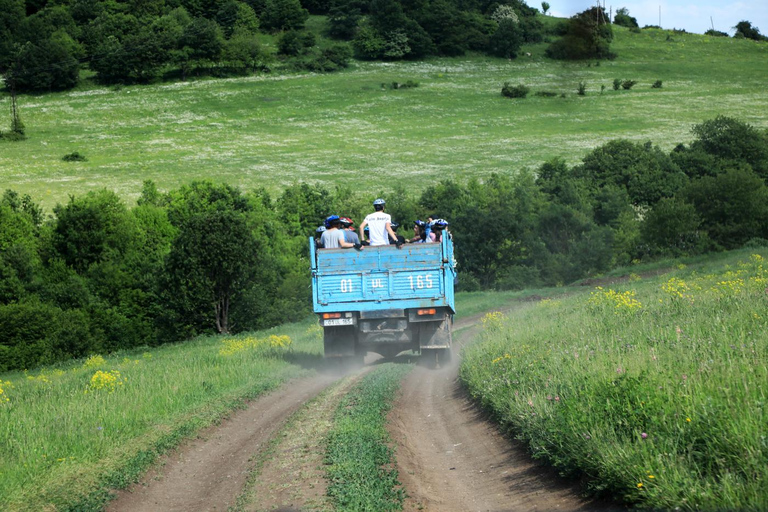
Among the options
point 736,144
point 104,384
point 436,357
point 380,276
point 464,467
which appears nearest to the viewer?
point 464,467

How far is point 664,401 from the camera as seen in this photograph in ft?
26.2

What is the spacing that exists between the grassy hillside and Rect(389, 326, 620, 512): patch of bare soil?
217ft

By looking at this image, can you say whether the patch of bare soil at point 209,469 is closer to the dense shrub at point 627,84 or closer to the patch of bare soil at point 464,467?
the patch of bare soil at point 464,467

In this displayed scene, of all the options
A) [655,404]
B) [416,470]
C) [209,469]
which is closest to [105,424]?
[209,469]

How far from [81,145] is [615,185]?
6382 cm

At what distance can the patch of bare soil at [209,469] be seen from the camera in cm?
872

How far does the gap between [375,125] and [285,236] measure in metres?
28.7

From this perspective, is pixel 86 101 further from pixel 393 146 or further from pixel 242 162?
pixel 393 146

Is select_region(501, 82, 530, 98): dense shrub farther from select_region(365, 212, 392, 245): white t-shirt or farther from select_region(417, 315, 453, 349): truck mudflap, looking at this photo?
select_region(417, 315, 453, 349): truck mudflap

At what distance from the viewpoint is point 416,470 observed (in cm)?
941

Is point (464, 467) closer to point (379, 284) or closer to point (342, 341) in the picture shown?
point (379, 284)

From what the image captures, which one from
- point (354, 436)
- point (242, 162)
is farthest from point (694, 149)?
point (354, 436)

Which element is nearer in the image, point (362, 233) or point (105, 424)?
point (105, 424)

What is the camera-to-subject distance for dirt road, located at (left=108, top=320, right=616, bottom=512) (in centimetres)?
824
